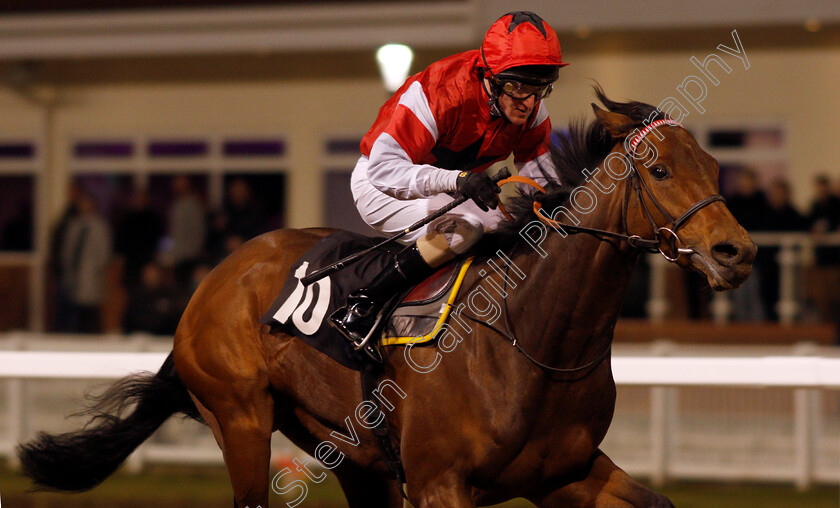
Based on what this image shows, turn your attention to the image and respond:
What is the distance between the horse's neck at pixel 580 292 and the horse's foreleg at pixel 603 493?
355mm

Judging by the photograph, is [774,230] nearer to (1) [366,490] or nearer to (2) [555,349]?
(1) [366,490]

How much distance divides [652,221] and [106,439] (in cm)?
222

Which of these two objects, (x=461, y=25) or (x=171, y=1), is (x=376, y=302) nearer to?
(x=461, y=25)

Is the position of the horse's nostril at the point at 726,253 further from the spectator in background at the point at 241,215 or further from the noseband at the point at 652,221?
the spectator in background at the point at 241,215

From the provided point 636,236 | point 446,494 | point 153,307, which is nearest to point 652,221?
point 636,236

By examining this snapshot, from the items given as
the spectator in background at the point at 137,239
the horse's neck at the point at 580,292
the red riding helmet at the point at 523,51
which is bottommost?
the spectator in background at the point at 137,239

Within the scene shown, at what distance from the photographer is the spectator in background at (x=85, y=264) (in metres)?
8.31

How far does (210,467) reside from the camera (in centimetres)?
623

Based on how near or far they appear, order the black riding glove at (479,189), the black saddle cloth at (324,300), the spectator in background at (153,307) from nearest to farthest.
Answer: the black riding glove at (479,189), the black saddle cloth at (324,300), the spectator in background at (153,307)

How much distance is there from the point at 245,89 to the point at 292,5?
53.2 inches

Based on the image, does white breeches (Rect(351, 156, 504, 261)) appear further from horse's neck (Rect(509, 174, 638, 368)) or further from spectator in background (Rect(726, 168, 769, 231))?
spectator in background (Rect(726, 168, 769, 231))

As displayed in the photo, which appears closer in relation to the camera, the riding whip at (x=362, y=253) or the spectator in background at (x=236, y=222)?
the riding whip at (x=362, y=253)

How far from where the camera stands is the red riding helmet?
2875 mm

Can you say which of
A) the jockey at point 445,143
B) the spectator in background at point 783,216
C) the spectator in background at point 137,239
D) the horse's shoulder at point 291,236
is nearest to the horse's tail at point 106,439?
the horse's shoulder at point 291,236
